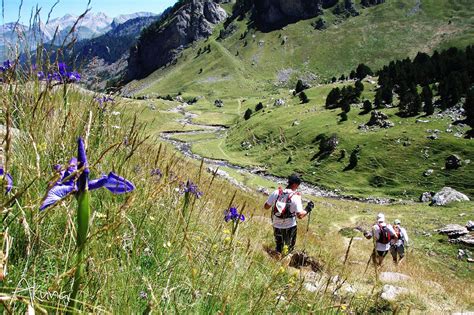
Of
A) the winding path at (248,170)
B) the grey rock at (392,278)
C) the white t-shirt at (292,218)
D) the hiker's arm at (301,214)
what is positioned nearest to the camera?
the hiker's arm at (301,214)

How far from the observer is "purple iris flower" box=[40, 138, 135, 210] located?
128cm

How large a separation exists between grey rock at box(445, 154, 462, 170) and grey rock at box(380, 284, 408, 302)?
39.2m

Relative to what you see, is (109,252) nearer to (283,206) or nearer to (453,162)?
(283,206)

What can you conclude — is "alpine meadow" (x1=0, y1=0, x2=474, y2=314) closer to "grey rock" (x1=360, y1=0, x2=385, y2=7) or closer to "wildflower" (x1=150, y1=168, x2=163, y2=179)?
"wildflower" (x1=150, y1=168, x2=163, y2=179)

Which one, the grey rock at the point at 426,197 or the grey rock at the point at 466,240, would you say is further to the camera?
the grey rock at the point at 426,197

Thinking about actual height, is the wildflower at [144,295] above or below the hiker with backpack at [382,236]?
above

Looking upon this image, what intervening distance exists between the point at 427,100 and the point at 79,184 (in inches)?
Answer: 2232

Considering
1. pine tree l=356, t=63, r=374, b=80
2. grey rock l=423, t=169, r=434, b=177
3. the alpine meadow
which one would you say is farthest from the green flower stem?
pine tree l=356, t=63, r=374, b=80

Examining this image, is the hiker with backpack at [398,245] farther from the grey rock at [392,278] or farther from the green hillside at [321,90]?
the green hillside at [321,90]

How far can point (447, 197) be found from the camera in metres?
35.2

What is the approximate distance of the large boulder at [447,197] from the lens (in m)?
34.6

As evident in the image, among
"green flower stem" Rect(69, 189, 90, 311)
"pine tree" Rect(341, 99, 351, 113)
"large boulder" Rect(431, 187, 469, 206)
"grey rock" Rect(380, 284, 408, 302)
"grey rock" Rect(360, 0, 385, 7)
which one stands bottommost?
"large boulder" Rect(431, 187, 469, 206)

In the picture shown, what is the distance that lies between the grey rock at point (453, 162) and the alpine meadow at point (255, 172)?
19cm

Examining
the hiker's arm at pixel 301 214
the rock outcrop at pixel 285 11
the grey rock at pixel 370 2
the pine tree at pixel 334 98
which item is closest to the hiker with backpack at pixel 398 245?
the hiker's arm at pixel 301 214
